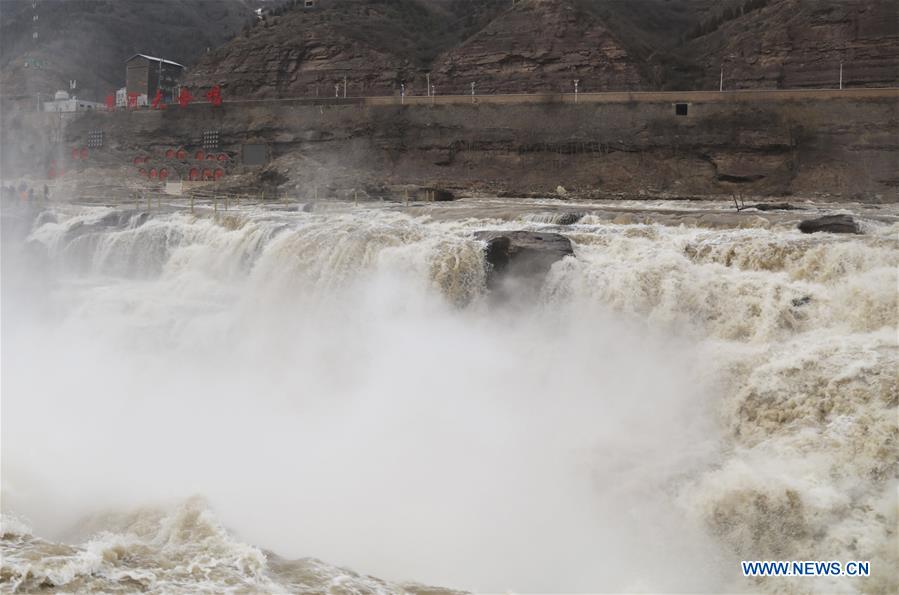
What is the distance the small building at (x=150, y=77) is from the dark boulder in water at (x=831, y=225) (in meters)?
38.2

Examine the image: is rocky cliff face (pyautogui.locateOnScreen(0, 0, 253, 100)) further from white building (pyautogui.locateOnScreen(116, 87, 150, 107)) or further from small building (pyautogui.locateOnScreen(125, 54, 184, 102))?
small building (pyautogui.locateOnScreen(125, 54, 184, 102))

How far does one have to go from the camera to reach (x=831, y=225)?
11789 mm

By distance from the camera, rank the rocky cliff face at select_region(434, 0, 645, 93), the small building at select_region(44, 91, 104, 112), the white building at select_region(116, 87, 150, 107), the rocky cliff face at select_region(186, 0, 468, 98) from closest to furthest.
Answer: the rocky cliff face at select_region(434, 0, 645, 93)
the rocky cliff face at select_region(186, 0, 468, 98)
the small building at select_region(44, 91, 104, 112)
the white building at select_region(116, 87, 150, 107)

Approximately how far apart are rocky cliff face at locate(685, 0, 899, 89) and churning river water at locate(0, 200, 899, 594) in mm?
18903

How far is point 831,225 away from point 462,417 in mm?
6506

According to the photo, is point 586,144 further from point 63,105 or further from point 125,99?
point 63,105

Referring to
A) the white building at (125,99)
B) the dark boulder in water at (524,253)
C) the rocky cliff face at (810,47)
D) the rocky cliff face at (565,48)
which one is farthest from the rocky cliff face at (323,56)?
the dark boulder in water at (524,253)

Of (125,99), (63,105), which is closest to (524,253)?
(63,105)

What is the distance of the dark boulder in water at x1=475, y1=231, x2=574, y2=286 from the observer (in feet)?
39.2

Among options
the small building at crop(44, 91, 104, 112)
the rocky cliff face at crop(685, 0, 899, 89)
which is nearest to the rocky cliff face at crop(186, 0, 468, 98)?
the small building at crop(44, 91, 104, 112)

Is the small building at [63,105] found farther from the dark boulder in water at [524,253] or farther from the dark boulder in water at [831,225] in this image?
the dark boulder in water at [831,225]

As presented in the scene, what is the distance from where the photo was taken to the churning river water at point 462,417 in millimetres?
6742

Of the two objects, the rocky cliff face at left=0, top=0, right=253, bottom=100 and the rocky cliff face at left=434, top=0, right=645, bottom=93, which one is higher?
the rocky cliff face at left=0, top=0, right=253, bottom=100

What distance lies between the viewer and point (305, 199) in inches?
1057
